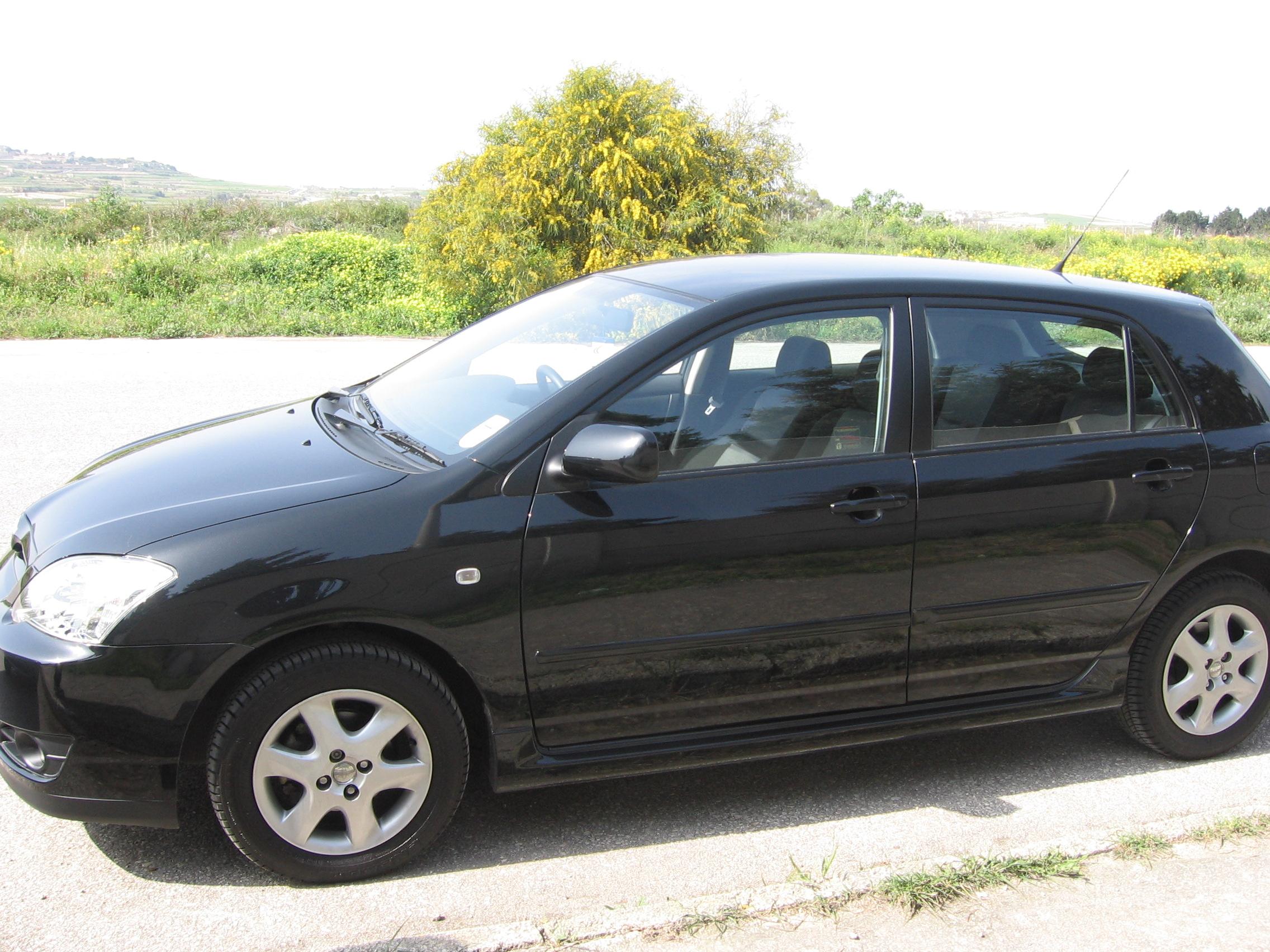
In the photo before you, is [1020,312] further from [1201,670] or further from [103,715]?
[103,715]

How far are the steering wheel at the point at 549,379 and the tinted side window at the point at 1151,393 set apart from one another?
1.96 meters

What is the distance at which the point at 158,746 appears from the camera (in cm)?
278

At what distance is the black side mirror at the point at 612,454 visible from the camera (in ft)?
9.62

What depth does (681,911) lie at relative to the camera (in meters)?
2.86

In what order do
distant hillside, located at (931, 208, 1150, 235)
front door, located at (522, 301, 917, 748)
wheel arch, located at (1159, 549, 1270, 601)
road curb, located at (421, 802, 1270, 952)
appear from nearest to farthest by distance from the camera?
road curb, located at (421, 802, 1270, 952)
front door, located at (522, 301, 917, 748)
wheel arch, located at (1159, 549, 1270, 601)
distant hillside, located at (931, 208, 1150, 235)

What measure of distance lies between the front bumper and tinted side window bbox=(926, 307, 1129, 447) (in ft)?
7.41

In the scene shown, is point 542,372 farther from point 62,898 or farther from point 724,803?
point 62,898

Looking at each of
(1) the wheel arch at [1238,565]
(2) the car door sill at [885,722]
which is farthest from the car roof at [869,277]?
(2) the car door sill at [885,722]

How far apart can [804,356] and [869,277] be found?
0.35 m

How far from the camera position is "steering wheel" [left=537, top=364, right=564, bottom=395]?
10.8 feet

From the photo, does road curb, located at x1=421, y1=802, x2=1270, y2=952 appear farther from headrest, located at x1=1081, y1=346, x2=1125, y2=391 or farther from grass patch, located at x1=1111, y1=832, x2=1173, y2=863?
headrest, located at x1=1081, y1=346, x2=1125, y2=391

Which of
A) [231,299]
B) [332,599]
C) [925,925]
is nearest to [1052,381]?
[925,925]

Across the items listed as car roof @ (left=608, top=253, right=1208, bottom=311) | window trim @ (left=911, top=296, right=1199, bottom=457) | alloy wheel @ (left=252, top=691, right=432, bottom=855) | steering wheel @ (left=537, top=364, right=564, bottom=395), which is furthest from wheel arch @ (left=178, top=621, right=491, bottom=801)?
window trim @ (left=911, top=296, right=1199, bottom=457)

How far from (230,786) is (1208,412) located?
3.31 metres
